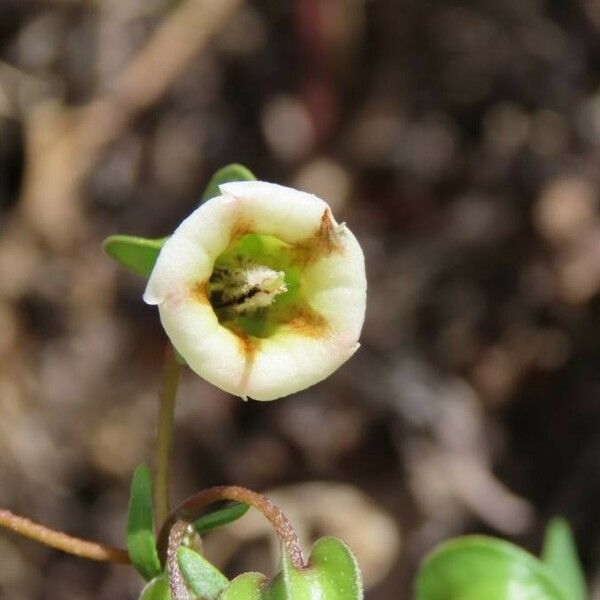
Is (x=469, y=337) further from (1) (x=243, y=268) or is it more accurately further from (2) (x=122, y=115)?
(1) (x=243, y=268)

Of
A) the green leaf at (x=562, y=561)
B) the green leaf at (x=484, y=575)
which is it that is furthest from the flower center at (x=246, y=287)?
the green leaf at (x=562, y=561)

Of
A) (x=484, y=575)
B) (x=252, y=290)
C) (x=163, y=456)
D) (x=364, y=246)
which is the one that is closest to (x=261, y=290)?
(x=252, y=290)

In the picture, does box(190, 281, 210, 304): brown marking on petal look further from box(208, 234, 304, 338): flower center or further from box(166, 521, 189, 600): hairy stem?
box(166, 521, 189, 600): hairy stem

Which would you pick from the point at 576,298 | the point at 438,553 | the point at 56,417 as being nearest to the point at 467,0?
the point at 576,298

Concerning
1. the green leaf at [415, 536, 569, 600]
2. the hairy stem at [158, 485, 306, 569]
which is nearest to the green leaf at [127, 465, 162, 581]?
the hairy stem at [158, 485, 306, 569]

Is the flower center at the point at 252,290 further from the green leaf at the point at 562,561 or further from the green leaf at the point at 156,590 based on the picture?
the green leaf at the point at 562,561

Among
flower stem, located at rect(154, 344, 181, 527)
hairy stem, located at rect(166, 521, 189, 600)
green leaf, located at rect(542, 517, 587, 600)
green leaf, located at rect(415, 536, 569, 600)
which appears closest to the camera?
hairy stem, located at rect(166, 521, 189, 600)
